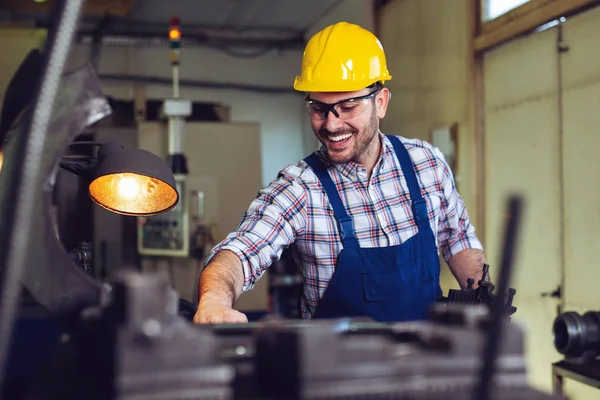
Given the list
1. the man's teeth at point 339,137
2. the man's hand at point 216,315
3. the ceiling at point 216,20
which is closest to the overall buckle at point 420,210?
the man's teeth at point 339,137

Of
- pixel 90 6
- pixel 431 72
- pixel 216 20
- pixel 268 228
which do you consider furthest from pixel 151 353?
pixel 216 20

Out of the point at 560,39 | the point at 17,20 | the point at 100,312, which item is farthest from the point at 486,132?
the point at 17,20

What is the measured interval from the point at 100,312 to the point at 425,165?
1.41 metres

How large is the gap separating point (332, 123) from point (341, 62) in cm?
19

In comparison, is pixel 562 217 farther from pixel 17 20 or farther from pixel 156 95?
pixel 17 20

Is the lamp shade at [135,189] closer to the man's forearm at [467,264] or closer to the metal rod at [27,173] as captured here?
the metal rod at [27,173]

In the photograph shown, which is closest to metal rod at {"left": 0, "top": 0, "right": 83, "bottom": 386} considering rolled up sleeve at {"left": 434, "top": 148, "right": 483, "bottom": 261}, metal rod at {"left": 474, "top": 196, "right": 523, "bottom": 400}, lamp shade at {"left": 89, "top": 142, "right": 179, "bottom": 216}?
metal rod at {"left": 474, "top": 196, "right": 523, "bottom": 400}

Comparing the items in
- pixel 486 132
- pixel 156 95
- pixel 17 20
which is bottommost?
A: pixel 486 132

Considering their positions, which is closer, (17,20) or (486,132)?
(486,132)

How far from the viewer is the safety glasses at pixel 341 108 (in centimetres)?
170

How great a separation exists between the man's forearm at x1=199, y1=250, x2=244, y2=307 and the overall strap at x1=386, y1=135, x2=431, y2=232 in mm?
521

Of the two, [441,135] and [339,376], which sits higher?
[441,135]

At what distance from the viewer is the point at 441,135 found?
344cm

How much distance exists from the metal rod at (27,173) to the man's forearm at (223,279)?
0.75m
